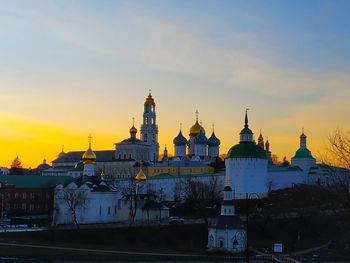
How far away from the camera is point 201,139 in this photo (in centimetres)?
12275

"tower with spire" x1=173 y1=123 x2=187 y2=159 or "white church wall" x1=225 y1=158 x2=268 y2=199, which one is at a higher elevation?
"tower with spire" x1=173 y1=123 x2=187 y2=159

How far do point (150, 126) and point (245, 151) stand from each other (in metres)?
46.3

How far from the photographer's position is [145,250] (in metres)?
60.3

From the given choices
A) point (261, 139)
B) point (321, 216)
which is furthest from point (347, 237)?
point (261, 139)

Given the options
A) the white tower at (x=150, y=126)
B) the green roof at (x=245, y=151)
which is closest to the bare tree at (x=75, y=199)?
the green roof at (x=245, y=151)

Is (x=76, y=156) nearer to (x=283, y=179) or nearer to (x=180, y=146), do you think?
(x=180, y=146)

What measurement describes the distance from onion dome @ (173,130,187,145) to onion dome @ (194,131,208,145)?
3.30m

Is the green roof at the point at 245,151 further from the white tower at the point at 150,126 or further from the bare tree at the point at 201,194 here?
the white tower at the point at 150,126

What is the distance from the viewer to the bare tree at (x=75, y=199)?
7394 cm

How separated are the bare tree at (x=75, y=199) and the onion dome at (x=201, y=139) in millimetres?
49384

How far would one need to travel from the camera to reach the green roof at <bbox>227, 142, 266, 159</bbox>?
89.8 m

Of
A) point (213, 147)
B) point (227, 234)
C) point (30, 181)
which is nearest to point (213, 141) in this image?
point (213, 147)

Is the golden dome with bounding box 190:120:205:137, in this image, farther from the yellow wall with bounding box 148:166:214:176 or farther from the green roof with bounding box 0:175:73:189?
the green roof with bounding box 0:175:73:189

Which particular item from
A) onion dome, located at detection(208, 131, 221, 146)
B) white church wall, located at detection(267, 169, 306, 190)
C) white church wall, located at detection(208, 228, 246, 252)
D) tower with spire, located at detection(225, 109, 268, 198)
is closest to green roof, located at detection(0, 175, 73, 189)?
tower with spire, located at detection(225, 109, 268, 198)
